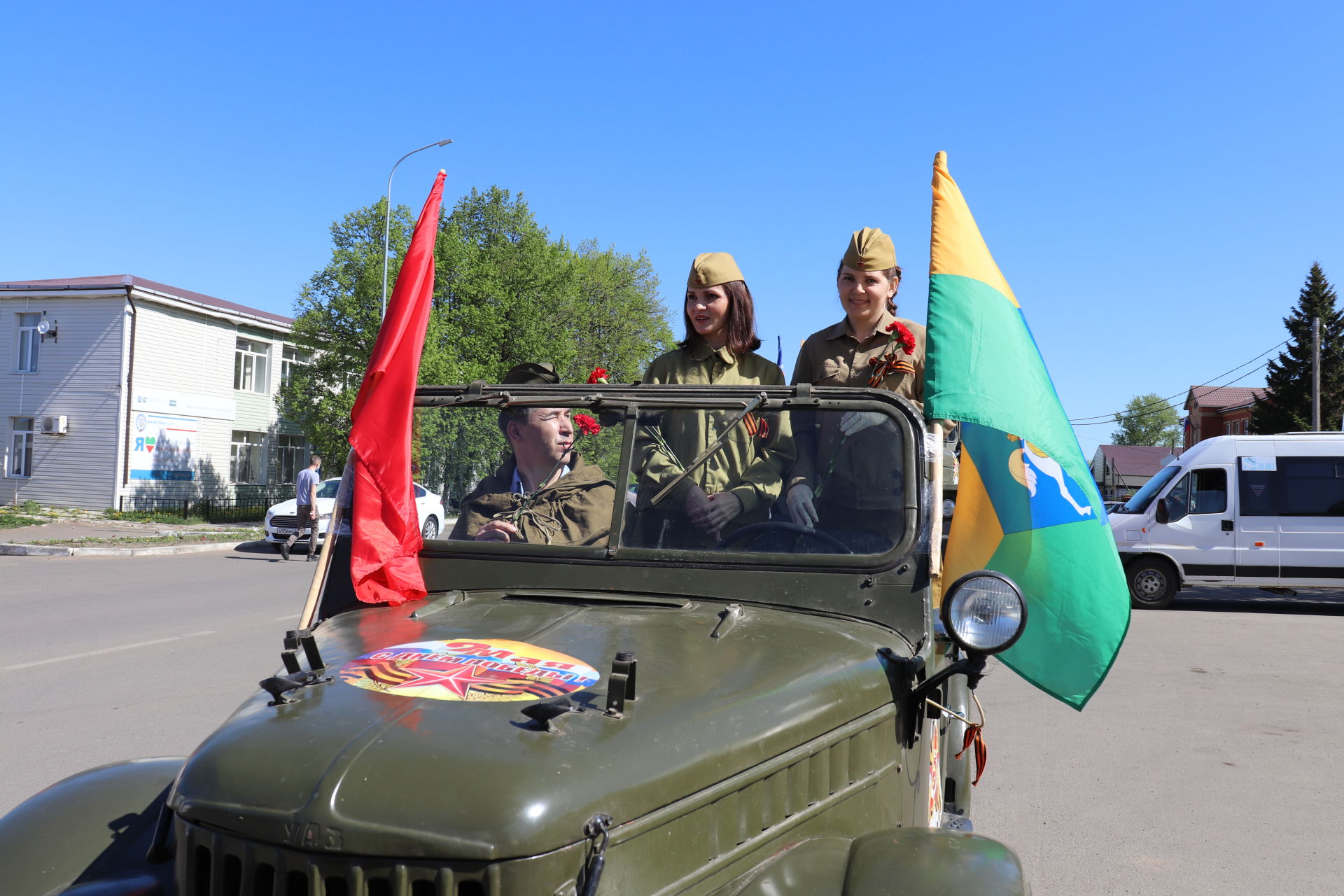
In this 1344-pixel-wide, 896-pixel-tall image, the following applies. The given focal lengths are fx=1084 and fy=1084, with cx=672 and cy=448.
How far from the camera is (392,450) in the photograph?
3.35m

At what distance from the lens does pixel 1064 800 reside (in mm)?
5062

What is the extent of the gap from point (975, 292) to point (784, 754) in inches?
72.4

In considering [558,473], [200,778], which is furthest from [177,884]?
[558,473]

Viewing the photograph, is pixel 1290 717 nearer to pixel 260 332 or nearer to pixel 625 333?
pixel 260 332

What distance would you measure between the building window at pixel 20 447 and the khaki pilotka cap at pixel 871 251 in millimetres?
30463

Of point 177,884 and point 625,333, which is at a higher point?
point 625,333

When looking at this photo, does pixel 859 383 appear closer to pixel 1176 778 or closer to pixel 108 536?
pixel 1176 778

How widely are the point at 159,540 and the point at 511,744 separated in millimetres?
19996

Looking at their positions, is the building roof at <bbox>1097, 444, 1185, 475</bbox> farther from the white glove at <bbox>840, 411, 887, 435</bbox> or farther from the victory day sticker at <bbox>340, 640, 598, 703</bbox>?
the victory day sticker at <bbox>340, 640, 598, 703</bbox>

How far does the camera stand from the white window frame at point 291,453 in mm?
33469

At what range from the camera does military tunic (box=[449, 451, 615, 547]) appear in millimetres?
Result: 3115

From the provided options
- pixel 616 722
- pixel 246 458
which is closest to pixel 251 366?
pixel 246 458

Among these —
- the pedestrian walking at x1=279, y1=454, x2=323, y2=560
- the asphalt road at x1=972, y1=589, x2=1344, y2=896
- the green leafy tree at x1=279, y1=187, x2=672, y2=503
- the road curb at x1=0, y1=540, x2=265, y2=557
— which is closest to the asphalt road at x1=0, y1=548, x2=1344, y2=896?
the asphalt road at x1=972, y1=589, x2=1344, y2=896

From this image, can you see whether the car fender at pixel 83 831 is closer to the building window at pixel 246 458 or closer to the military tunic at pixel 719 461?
the military tunic at pixel 719 461
